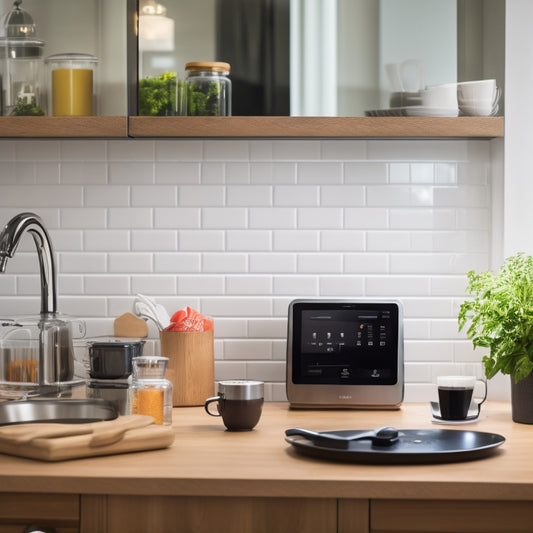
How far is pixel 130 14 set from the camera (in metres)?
2.46

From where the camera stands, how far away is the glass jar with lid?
8.09 ft

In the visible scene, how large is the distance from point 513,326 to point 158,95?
116cm

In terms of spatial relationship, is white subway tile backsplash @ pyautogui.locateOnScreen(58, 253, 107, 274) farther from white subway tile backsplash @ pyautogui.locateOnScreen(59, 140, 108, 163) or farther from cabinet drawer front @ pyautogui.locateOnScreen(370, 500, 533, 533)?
cabinet drawer front @ pyautogui.locateOnScreen(370, 500, 533, 533)

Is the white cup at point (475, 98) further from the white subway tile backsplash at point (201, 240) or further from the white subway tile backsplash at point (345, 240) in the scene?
the white subway tile backsplash at point (201, 240)

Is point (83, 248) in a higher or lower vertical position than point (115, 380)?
higher

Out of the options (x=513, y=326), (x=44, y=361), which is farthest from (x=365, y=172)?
(x=44, y=361)

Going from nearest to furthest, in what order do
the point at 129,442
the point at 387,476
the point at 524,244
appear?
the point at 387,476, the point at 129,442, the point at 524,244

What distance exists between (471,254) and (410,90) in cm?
57

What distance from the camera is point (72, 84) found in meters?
2.44

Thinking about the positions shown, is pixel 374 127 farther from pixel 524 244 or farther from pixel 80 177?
pixel 80 177

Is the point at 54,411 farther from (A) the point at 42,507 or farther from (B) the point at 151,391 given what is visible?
(A) the point at 42,507

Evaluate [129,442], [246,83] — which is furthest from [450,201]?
[129,442]

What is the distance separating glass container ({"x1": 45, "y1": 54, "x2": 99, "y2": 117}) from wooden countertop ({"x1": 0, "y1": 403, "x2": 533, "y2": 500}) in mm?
1019

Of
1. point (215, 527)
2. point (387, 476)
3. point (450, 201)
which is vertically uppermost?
point (450, 201)
